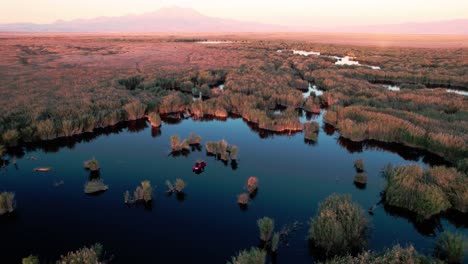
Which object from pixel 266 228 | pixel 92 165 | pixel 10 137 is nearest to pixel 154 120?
pixel 92 165

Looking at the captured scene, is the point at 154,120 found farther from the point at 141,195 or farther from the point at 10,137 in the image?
the point at 141,195

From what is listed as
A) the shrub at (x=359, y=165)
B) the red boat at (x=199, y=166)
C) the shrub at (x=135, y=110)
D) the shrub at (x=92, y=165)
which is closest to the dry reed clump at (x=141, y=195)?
the red boat at (x=199, y=166)

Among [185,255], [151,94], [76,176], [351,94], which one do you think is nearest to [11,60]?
[151,94]

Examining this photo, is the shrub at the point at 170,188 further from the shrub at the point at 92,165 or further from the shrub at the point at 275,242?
the shrub at the point at 275,242

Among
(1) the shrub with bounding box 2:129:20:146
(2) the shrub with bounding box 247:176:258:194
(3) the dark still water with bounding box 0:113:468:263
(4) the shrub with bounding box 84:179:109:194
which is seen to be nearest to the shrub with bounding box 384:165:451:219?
(3) the dark still water with bounding box 0:113:468:263

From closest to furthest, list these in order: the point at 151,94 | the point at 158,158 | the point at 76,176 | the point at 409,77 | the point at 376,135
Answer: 1. the point at 76,176
2. the point at 158,158
3. the point at 376,135
4. the point at 151,94
5. the point at 409,77

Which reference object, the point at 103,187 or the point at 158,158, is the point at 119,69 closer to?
the point at 158,158
